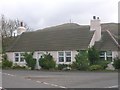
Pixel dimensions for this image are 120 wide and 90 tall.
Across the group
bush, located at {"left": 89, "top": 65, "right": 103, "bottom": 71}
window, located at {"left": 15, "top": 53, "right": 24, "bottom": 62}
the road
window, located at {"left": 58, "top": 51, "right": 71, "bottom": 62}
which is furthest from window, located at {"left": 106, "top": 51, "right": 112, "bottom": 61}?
window, located at {"left": 15, "top": 53, "right": 24, "bottom": 62}

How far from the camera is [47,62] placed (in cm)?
3641

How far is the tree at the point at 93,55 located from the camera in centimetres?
3466

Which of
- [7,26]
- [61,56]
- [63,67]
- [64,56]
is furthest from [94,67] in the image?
[7,26]

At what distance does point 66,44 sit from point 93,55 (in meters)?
4.77

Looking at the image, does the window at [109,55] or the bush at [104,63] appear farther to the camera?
the window at [109,55]

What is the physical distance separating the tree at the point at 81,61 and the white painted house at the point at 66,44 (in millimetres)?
2262

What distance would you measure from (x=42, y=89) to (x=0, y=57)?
29.1 meters

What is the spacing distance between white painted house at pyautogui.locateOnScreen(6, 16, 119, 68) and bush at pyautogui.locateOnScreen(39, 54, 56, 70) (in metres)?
1.18

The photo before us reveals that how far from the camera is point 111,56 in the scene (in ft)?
116

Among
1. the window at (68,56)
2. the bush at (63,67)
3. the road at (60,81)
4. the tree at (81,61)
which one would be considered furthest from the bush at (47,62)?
the road at (60,81)

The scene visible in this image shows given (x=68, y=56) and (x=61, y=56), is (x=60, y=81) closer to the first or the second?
(x=68, y=56)

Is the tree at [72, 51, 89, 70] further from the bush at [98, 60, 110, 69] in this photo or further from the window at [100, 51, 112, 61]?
the window at [100, 51, 112, 61]

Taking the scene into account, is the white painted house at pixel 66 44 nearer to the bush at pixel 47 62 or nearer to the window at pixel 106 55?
the window at pixel 106 55

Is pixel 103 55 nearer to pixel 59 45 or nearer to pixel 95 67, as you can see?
pixel 95 67
